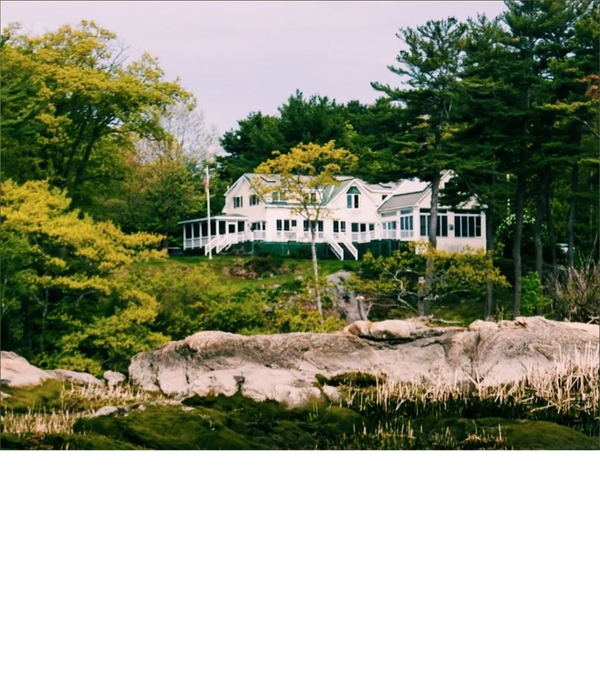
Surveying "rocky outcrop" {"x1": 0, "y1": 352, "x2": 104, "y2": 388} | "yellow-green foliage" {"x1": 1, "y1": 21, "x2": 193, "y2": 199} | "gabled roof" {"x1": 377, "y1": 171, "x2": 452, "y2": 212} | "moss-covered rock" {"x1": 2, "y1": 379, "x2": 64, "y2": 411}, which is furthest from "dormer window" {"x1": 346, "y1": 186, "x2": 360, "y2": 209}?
"moss-covered rock" {"x1": 2, "y1": 379, "x2": 64, "y2": 411}

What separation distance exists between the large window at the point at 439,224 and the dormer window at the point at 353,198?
51 centimetres

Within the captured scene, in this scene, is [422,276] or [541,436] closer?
→ [541,436]

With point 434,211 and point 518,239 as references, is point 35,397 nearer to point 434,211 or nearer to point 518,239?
point 434,211

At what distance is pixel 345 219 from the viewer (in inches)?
311

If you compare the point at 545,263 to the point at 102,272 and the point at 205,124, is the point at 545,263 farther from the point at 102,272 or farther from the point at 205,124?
the point at 102,272

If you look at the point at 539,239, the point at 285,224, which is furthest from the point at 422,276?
the point at 285,224

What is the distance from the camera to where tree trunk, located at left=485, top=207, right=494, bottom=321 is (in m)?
7.88

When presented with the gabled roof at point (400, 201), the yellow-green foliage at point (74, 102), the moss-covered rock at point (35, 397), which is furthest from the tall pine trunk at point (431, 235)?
the moss-covered rock at point (35, 397)

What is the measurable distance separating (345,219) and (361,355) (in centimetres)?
105
